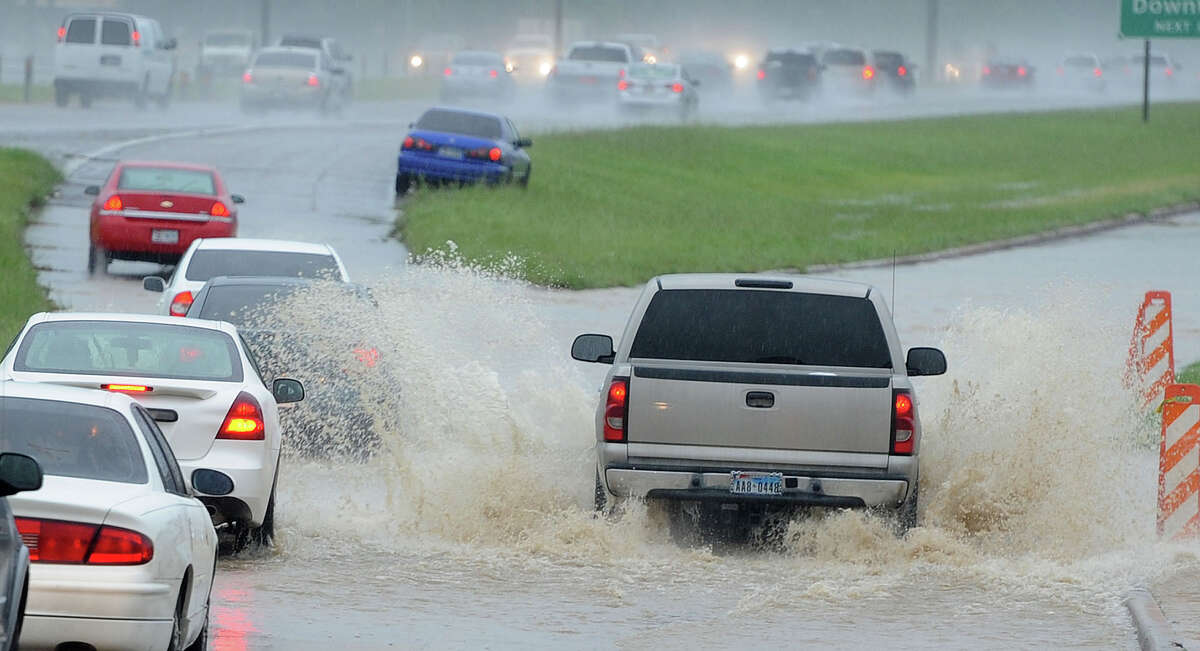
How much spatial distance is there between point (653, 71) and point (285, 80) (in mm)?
10038

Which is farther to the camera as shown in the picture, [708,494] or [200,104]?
[200,104]

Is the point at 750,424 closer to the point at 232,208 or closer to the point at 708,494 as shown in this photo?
the point at 708,494

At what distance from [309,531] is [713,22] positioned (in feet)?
380

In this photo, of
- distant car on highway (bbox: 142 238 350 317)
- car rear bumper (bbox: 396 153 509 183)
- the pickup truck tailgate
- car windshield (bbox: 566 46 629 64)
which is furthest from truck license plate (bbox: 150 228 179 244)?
car windshield (bbox: 566 46 629 64)

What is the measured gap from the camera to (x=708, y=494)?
11.7 meters

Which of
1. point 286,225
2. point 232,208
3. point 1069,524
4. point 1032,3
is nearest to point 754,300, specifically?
point 1069,524

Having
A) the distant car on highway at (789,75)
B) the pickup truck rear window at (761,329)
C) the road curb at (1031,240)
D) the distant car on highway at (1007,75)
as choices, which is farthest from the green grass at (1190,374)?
the distant car on highway at (1007,75)

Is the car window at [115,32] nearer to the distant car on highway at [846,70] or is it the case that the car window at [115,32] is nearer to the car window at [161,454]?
the distant car on highway at [846,70]

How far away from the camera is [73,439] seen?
7.74 m

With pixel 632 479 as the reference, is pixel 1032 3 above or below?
above

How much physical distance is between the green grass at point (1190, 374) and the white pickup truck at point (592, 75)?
38.3 metres

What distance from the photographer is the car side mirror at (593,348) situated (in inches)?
504

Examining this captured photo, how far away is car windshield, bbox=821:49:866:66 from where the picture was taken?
73438 millimetres

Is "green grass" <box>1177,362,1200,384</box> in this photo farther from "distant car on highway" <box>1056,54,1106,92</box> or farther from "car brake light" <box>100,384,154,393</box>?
"distant car on highway" <box>1056,54,1106,92</box>
